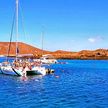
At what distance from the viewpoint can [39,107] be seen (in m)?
29.8

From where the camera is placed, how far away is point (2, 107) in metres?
29.6

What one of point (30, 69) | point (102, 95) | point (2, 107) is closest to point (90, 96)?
point (102, 95)

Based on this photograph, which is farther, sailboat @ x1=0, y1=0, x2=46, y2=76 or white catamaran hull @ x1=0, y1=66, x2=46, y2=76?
sailboat @ x1=0, y1=0, x2=46, y2=76

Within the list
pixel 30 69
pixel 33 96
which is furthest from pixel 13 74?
pixel 33 96

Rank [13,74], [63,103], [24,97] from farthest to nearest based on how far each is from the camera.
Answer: [13,74], [24,97], [63,103]

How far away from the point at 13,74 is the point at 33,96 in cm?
2778

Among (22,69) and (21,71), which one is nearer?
(21,71)

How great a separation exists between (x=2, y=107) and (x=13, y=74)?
1330 inches

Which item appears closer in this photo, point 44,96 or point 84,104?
point 84,104

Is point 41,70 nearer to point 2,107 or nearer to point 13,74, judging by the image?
point 13,74

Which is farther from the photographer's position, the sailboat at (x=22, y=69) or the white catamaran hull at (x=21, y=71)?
the sailboat at (x=22, y=69)

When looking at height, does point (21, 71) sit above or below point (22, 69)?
below

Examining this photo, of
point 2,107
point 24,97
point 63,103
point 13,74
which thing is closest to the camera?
point 2,107

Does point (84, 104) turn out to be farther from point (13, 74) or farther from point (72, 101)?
point (13, 74)
